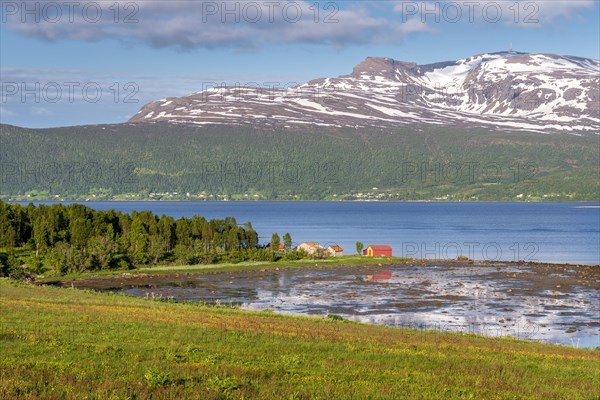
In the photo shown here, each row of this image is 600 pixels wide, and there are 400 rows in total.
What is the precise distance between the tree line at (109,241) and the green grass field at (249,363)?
228 feet

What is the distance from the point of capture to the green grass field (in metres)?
19.4

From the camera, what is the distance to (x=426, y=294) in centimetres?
8869

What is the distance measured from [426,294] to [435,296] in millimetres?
2116

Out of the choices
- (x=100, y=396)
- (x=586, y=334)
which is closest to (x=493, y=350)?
(x=100, y=396)

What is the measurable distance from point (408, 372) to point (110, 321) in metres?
17.0

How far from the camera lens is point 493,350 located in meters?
35.9

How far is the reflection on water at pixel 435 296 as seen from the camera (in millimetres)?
65438

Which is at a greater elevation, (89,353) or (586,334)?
(89,353)

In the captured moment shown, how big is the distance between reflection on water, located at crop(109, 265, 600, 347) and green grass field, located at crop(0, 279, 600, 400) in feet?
82.5

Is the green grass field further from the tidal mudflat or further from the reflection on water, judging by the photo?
the reflection on water

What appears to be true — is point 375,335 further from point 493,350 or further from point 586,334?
point 586,334

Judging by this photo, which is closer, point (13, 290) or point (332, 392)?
point (332, 392)

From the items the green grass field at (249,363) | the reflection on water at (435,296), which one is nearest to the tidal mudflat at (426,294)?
the reflection on water at (435,296)

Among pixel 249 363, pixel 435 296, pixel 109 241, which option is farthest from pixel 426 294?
pixel 249 363
